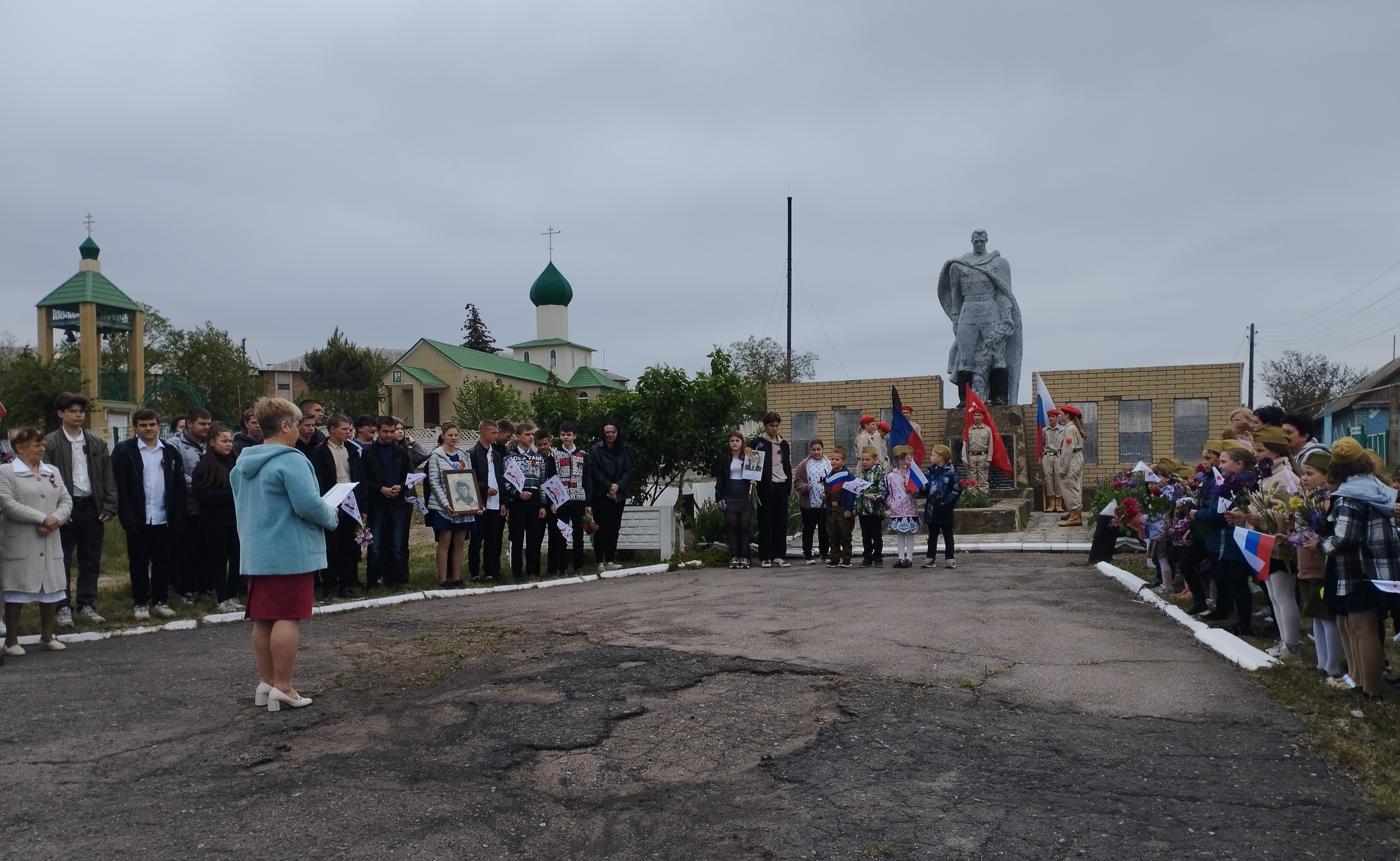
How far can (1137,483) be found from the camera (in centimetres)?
997

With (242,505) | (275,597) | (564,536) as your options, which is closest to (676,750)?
(275,597)

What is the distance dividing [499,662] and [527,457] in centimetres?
557

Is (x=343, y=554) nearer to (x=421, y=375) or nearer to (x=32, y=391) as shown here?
(x=32, y=391)

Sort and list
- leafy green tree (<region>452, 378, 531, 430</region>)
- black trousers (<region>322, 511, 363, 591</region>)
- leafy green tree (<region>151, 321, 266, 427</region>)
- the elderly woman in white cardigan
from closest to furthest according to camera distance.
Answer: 1. the elderly woman in white cardigan
2. black trousers (<region>322, 511, 363, 591</region>)
3. leafy green tree (<region>151, 321, 266, 427</region>)
4. leafy green tree (<region>452, 378, 531, 430</region>)

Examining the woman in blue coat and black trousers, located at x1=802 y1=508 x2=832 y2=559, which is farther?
black trousers, located at x1=802 y1=508 x2=832 y2=559

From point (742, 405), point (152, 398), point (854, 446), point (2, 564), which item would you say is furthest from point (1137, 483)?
point (152, 398)

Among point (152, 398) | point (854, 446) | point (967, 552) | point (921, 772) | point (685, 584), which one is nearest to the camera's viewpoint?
point (921, 772)

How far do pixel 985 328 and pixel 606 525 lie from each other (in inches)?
565

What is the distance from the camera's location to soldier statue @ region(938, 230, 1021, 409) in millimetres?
24703

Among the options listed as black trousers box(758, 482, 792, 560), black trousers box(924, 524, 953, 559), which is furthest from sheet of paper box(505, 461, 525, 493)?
black trousers box(924, 524, 953, 559)

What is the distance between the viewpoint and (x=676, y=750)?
15.6 ft

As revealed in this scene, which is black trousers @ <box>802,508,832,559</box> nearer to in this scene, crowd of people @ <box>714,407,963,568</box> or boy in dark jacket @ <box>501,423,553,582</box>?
crowd of people @ <box>714,407,963,568</box>

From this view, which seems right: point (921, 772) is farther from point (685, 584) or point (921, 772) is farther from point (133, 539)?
point (133, 539)

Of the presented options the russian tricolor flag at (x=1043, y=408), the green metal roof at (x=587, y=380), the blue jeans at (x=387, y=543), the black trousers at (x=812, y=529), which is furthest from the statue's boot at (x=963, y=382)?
the green metal roof at (x=587, y=380)
